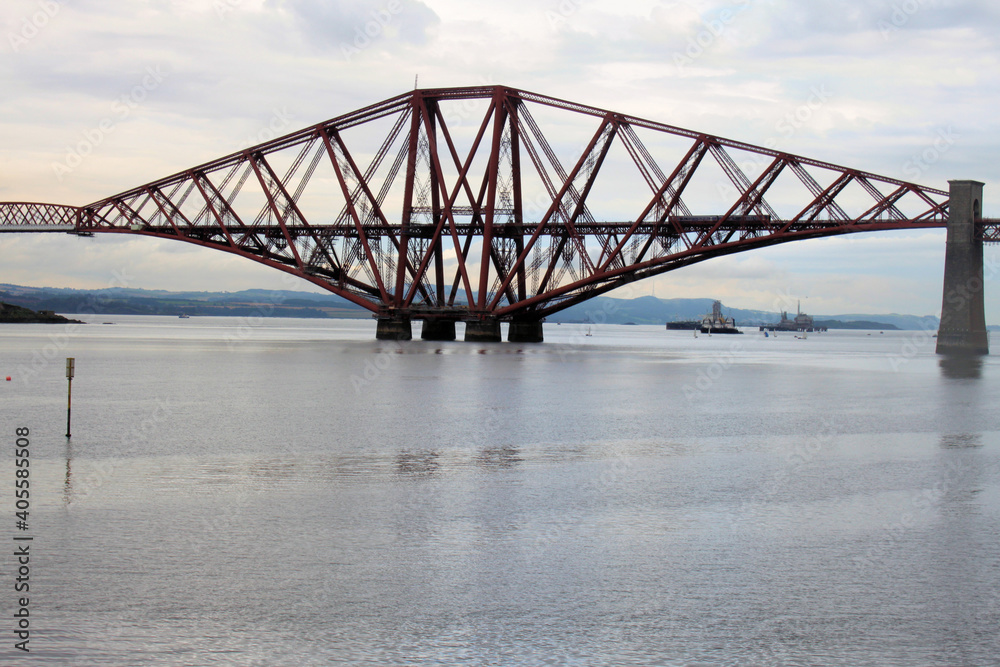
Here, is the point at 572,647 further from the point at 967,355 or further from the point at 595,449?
the point at 967,355

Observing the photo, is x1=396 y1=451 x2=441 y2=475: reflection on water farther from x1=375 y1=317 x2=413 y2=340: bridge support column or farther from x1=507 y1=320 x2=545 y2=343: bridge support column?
x1=507 y1=320 x2=545 y2=343: bridge support column

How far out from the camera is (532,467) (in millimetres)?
20031

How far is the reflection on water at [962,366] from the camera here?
178 feet

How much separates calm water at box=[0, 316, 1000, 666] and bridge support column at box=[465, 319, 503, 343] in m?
66.4

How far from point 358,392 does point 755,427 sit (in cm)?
1567

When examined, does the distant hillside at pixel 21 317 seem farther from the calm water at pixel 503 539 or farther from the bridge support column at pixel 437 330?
the calm water at pixel 503 539

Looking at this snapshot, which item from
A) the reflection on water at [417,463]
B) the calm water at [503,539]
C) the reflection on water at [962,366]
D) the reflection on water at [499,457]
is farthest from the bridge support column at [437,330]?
the reflection on water at [417,463]

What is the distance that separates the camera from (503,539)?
1346cm

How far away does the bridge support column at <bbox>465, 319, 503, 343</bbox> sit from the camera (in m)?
97.0

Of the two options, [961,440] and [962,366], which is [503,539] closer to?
[961,440]

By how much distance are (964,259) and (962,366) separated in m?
13.3

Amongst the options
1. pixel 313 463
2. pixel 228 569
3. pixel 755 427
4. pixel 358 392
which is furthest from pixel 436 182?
pixel 228 569

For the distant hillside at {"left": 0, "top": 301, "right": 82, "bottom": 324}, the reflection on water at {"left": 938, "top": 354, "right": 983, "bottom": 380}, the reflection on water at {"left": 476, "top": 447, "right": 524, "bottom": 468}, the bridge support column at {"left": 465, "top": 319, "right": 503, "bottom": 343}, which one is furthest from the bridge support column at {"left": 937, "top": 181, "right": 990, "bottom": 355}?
the distant hillside at {"left": 0, "top": 301, "right": 82, "bottom": 324}

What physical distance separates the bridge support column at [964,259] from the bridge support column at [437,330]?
4938cm
